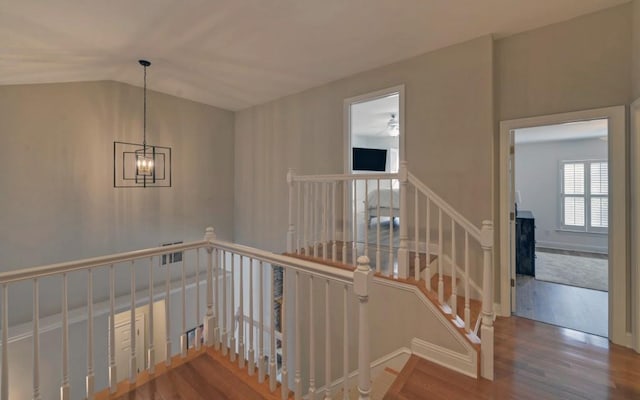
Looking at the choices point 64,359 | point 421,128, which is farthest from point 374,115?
point 64,359

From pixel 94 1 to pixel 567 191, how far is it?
904cm

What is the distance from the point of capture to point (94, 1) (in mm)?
2186

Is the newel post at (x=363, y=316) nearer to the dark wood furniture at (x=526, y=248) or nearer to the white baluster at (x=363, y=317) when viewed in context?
the white baluster at (x=363, y=317)

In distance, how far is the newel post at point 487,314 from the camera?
2070mm

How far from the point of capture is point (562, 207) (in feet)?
22.2

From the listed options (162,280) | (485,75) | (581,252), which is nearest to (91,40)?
(162,280)

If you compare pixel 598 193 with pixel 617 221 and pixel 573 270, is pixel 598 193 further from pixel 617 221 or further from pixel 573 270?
pixel 617 221

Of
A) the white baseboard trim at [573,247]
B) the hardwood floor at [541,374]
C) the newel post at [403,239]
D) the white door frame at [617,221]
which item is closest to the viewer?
the hardwood floor at [541,374]

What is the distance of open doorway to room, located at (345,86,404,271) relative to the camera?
3086 millimetres

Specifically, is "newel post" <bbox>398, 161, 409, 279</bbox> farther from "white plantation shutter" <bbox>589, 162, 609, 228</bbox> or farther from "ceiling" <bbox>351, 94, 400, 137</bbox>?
"white plantation shutter" <bbox>589, 162, 609, 228</bbox>

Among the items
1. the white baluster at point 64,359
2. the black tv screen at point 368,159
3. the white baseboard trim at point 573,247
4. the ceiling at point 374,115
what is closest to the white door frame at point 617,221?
the ceiling at point 374,115

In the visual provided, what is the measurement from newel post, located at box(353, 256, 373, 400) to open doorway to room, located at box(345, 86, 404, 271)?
1.28m

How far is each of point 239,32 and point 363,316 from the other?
289 centimetres

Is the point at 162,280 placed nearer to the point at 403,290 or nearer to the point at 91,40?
the point at 91,40
